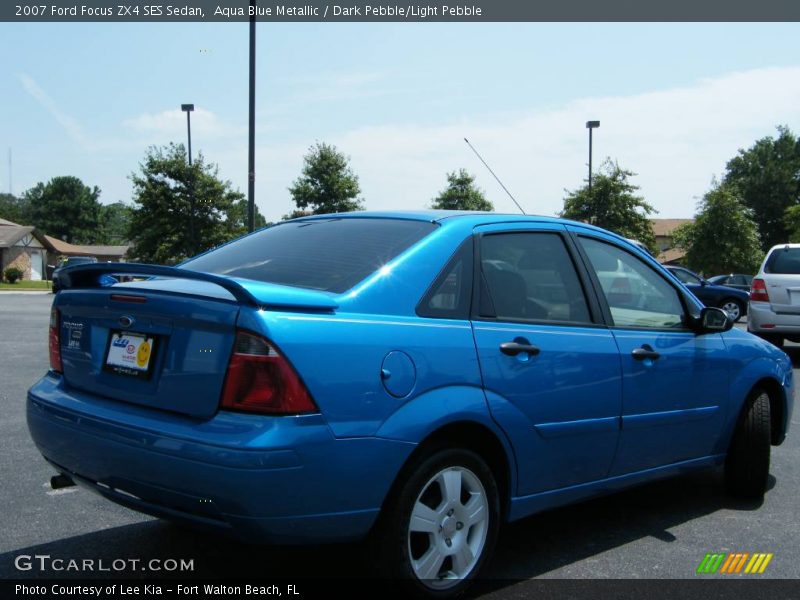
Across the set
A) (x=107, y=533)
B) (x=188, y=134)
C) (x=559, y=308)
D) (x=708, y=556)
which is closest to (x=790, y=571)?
(x=708, y=556)

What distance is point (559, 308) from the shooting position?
395cm

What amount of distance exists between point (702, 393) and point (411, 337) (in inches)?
84.9

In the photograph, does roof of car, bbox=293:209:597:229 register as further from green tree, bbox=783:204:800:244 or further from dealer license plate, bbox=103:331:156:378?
green tree, bbox=783:204:800:244

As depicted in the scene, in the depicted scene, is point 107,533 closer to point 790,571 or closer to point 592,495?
point 592,495

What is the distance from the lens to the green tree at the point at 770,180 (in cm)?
8494

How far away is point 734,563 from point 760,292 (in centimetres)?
965

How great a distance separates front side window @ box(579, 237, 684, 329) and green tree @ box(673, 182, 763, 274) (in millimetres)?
43161

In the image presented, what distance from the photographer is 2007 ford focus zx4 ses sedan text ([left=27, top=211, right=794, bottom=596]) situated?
112 inches

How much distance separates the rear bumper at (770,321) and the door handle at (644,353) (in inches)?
364

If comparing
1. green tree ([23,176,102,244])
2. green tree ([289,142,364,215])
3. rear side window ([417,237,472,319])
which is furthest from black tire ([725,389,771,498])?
green tree ([23,176,102,244])

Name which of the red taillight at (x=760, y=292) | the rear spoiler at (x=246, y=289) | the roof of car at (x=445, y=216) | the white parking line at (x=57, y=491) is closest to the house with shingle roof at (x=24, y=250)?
the red taillight at (x=760, y=292)

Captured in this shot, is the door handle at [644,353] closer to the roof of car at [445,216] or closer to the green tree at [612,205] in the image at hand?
the roof of car at [445,216]

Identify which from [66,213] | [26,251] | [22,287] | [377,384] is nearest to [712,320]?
[377,384]

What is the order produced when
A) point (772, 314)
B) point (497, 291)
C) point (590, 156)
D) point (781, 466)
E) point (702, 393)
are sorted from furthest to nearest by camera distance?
point (590, 156), point (772, 314), point (781, 466), point (702, 393), point (497, 291)
